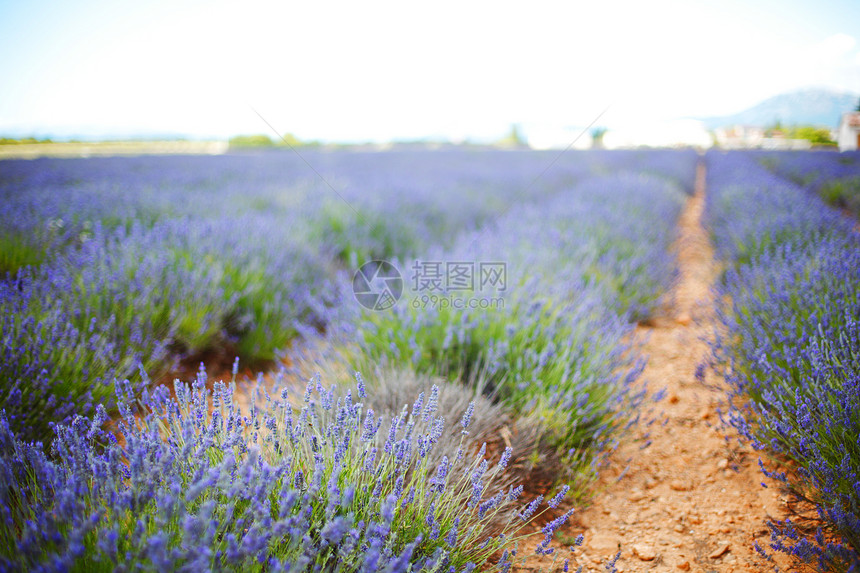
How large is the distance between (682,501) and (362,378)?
1277mm

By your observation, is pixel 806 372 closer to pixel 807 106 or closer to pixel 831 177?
pixel 807 106

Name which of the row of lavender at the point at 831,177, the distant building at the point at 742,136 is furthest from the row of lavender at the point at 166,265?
the distant building at the point at 742,136

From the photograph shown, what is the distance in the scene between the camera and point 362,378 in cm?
157

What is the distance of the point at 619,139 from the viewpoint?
27.7m

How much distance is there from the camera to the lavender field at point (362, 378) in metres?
0.96

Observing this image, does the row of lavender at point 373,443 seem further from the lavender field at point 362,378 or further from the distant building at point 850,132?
the distant building at point 850,132

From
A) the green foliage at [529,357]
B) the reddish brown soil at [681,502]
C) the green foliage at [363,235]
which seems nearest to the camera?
the reddish brown soil at [681,502]

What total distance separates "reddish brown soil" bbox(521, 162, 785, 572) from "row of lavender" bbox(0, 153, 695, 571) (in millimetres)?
182

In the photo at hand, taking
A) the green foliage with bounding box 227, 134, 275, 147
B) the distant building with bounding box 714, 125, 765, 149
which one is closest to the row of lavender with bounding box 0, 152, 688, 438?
the distant building with bounding box 714, 125, 765, 149

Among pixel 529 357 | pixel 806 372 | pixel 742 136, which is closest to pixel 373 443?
pixel 529 357

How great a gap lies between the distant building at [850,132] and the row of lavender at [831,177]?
2.18 ft

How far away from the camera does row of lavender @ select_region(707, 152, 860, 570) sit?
1.22m

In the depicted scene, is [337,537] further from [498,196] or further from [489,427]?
[498,196]

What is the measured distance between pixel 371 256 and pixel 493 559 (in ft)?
9.72
